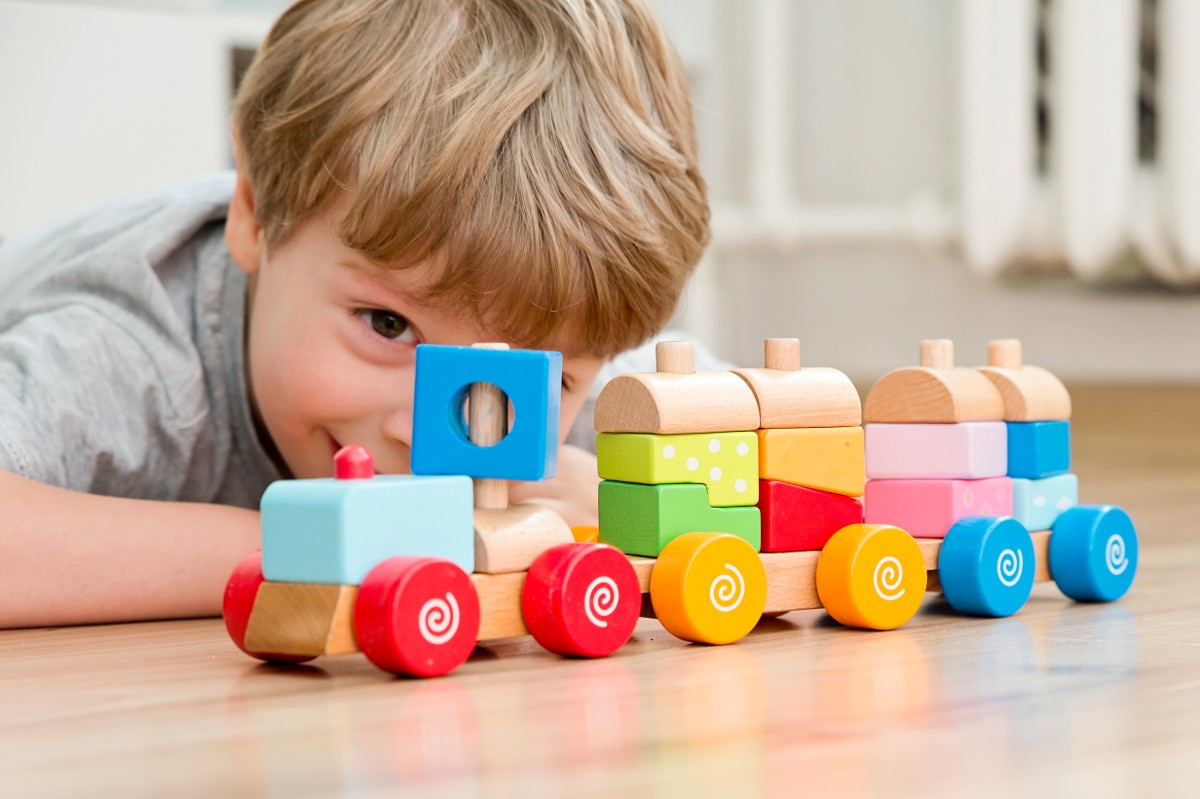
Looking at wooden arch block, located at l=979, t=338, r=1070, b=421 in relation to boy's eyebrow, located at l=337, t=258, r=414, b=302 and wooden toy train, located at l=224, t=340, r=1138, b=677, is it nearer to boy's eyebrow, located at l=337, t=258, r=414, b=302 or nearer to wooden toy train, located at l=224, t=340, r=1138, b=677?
wooden toy train, located at l=224, t=340, r=1138, b=677

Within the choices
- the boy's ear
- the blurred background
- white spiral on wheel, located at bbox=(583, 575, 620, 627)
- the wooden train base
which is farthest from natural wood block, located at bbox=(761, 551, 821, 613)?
the blurred background

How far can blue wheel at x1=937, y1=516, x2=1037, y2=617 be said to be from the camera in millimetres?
792

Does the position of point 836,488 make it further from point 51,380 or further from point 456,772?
point 51,380

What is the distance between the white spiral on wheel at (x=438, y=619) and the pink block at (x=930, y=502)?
0.31 m

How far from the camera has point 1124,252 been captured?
91.7 inches

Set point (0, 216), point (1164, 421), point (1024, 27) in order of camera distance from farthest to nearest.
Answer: point (1164, 421)
point (1024, 27)
point (0, 216)

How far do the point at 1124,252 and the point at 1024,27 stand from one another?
396mm

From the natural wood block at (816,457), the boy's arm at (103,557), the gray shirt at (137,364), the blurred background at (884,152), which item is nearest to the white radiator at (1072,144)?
the blurred background at (884,152)

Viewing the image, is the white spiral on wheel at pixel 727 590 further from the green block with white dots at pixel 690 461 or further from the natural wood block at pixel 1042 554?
the natural wood block at pixel 1042 554

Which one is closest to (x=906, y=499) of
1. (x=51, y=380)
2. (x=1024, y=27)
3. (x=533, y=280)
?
(x=533, y=280)

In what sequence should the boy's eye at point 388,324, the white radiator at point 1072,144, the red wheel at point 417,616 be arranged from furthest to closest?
the white radiator at point 1072,144 < the boy's eye at point 388,324 < the red wheel at point 417,616

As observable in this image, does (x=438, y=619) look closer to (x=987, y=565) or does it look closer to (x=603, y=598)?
(x=603, y=598)

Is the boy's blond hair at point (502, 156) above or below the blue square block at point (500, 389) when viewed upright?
above

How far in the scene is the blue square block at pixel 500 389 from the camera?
0.66 metres
